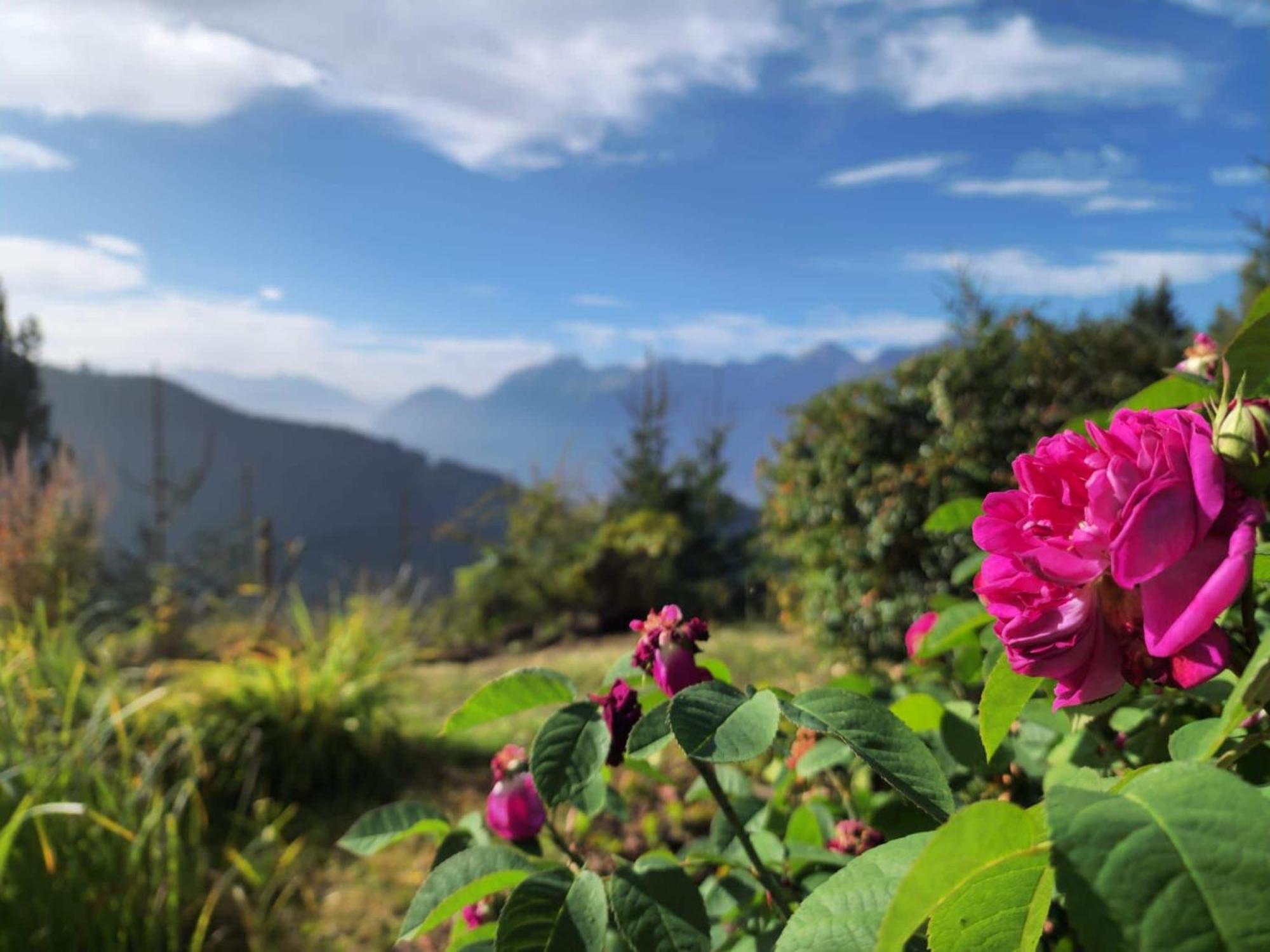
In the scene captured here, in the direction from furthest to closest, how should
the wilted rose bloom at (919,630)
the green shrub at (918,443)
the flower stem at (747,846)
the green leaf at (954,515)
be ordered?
the green shrub at (918,443), the wilted rose bloom at (919,630), the green leaf at (954,515), the flower stem at (747,846)

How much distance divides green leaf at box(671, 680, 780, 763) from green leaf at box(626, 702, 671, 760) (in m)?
0.02

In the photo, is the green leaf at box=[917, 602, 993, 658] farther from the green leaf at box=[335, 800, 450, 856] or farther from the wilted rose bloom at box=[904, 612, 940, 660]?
the green leaf at box=[335, 800, 450, 856]

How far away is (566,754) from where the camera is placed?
75cm

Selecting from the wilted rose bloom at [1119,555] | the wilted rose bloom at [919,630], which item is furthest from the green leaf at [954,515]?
the wilted rose bloom at [1119,555]

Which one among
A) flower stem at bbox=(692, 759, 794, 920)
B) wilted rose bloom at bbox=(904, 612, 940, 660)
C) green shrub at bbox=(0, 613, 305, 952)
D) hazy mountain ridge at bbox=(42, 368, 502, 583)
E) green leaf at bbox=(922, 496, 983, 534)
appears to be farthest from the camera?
hazy mountain ridge at bbox=(42, 368, 502, 583)

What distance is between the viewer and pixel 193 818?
122 inches

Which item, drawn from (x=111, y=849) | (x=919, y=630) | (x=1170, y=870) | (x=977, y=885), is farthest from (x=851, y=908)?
(x=111, y=849)

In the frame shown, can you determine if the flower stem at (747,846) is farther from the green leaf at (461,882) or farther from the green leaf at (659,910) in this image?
the green leaf at (461,882)

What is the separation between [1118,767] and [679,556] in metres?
8.96

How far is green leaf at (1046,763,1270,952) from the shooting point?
370 millimetres

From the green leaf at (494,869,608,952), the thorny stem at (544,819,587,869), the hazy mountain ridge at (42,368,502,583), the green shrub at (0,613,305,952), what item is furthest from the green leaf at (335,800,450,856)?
the hazy mountain ridge at (42,368,502,583)

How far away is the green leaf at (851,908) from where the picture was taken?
0.51 m

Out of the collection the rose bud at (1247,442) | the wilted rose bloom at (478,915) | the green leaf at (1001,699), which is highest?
the rose bud at (1247,442)

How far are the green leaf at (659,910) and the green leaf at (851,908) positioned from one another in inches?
9.7
